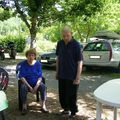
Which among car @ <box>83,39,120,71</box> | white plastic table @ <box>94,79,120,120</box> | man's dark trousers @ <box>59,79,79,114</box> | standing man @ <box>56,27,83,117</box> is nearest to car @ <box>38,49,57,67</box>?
car @ <box>83,39,120,71</box>

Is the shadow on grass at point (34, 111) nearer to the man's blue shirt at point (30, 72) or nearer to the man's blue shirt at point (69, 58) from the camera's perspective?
the man's blue shirt at point (30, 72)

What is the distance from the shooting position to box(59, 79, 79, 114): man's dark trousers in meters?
6.96

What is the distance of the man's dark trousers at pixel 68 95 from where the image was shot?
6965mm

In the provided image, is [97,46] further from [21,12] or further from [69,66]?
[69,66]

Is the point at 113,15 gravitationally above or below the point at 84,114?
above

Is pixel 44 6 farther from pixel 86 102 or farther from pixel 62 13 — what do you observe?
pixel 86 102

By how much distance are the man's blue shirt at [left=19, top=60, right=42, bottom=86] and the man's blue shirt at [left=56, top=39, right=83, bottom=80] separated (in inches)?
32.8

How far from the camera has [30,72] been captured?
7.73 m

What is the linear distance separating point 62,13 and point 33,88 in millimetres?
13742

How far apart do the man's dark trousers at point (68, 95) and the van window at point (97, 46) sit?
898 centimetres

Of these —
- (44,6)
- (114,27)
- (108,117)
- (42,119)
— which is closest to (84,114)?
(108,117)

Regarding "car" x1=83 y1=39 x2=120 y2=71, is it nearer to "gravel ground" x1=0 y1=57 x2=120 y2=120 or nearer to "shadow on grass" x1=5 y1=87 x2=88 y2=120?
"gravel ground" x1=0 y1=57 x2=120 y2=120

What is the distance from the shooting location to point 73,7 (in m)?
20.6

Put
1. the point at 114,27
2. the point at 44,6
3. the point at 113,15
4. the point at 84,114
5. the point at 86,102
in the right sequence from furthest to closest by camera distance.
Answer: the point at 114,27 < the point at 113,15 < the point at 44,6 < the point at 86,102 < the point at 84,114
